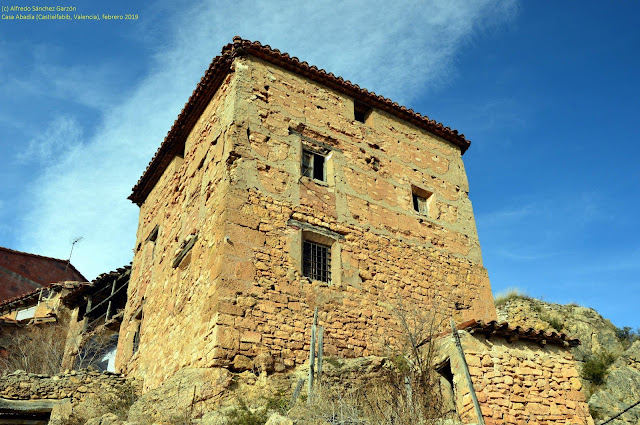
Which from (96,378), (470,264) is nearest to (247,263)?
(96,378)

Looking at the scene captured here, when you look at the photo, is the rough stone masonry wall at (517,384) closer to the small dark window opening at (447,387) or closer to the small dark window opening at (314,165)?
the small dark window opening at (447,387)

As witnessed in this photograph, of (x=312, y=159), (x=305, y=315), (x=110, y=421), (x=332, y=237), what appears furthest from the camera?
(x=312, y=159)

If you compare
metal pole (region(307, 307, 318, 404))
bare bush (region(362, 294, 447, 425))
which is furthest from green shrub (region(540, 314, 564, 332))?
metal pole (region(307, 307, 318, 404))

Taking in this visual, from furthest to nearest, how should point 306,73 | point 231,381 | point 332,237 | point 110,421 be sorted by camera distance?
point 306,73 < point 332,237 < point 110,421 < point 231,381

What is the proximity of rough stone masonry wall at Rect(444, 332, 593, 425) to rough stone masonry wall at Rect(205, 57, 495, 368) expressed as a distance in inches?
76.7

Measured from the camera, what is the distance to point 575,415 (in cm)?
883

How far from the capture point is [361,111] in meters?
13.2

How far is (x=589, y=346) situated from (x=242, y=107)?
13609 mm

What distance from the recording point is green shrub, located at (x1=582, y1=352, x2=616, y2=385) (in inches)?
612

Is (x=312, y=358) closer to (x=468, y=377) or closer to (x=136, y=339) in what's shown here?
(x=468, y=377)

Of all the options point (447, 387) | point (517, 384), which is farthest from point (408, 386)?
point (517, 384)

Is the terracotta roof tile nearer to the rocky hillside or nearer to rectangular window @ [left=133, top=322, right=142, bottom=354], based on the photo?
rectangular window @ [left=133, top=322, right=142, bottom=354]

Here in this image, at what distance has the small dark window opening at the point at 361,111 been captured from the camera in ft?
Answer: 42.9

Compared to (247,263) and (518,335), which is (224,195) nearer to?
(247,263)
